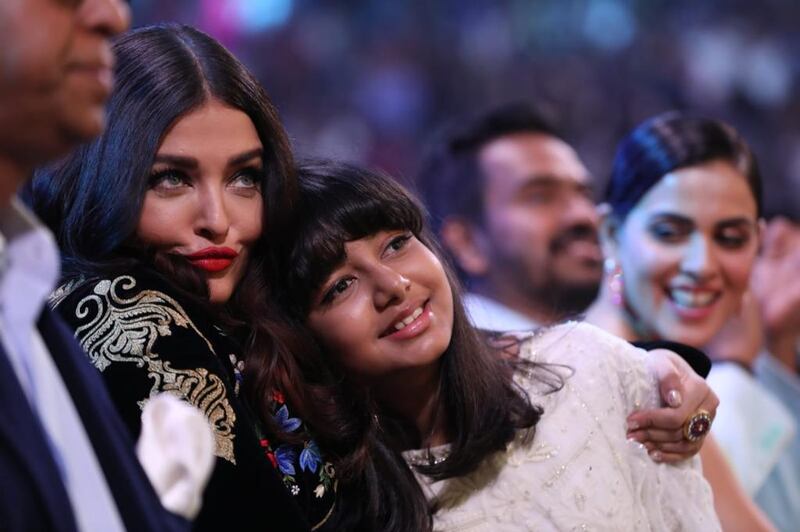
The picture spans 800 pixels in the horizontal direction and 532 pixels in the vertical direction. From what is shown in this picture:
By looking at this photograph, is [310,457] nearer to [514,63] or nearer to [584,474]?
[584,474]

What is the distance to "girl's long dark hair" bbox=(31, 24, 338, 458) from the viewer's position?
182 cm

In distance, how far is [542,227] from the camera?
3.74 meters

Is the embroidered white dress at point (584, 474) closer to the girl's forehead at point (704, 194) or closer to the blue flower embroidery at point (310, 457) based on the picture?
the blue flower embroidery at point (310, 457)

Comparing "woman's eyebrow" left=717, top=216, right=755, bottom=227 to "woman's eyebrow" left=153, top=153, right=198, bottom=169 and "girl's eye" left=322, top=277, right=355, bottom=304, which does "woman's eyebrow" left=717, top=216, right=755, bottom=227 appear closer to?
"girl's eye" left=322, top=277, right=355, bottom=304

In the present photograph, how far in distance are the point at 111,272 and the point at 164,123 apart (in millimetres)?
236

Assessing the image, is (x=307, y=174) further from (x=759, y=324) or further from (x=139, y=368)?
(x=759, y=324)

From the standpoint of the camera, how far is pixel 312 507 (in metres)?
1.78

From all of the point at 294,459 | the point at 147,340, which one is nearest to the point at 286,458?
the point at 294,459

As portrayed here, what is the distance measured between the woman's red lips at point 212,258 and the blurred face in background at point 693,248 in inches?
55.6

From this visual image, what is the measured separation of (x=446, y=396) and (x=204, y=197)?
575 millimetres

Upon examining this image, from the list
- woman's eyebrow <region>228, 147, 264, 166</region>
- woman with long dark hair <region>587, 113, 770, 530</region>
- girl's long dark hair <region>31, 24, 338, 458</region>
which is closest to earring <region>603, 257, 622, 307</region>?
woman with long dark hair <region>587, 113, 770, 530</region>

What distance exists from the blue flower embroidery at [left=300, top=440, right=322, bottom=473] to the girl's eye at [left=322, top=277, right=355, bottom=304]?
0.29 meters

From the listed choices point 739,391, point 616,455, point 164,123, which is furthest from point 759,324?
point 164,123

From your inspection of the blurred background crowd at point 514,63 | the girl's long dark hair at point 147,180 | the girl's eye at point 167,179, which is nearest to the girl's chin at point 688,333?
the girl's long dark hair at point 147,180
